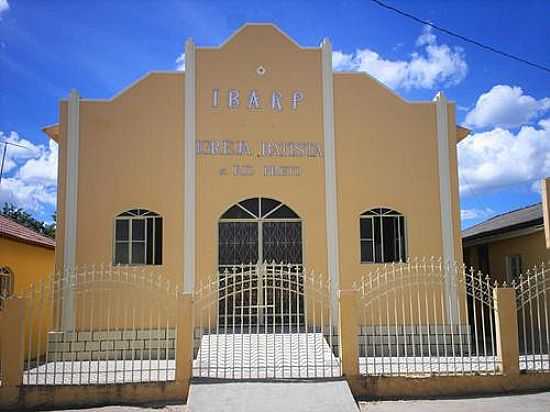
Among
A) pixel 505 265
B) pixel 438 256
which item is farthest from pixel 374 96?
pixel 505 265

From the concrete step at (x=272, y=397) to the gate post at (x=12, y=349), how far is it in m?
2.43

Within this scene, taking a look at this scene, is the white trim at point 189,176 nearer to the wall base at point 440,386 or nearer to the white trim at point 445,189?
the wall base at point 440,386

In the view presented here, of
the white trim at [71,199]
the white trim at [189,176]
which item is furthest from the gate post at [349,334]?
the white trim at [71,199]

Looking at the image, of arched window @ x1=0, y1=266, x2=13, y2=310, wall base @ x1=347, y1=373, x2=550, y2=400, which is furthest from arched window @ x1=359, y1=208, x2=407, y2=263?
arched window @ x1=0, y1=266, x2=13, y2=310

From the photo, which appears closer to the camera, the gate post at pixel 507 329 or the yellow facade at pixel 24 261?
the gate post at pixel 507 329

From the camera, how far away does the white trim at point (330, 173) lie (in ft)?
37.3

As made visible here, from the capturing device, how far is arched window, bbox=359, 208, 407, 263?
11688mm

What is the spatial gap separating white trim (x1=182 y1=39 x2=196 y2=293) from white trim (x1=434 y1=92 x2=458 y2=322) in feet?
17.6

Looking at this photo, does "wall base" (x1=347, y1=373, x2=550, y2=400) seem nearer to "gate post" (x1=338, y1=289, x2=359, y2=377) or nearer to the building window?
"gate post" (x1=338, y1=289, x2=359, y2=377)

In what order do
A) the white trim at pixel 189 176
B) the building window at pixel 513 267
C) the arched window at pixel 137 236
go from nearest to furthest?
the white trim at pixel 189 176
the arched window at pixel 137 236
the building window at pixel 513 267

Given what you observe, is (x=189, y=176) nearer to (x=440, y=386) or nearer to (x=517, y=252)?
(x=440, y=386)

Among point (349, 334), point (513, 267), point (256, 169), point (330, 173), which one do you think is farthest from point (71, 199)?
point (513, 267)

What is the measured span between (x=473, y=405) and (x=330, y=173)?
5759mm

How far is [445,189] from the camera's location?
38.9ft
